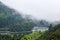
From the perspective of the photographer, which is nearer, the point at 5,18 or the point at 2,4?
the point at 5,18

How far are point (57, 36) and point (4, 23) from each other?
66.1 meters

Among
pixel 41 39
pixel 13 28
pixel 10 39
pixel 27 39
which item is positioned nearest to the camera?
pixel 41 39

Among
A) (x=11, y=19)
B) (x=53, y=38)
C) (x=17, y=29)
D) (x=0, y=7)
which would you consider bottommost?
(x=53, y=38)

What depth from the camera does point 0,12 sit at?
11544 centimetres

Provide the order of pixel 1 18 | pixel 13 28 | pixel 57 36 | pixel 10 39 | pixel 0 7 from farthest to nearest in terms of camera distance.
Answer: pixel 0 7
pixel 1 18
pixel 13 28
pixel 10 39
pixel 57 36

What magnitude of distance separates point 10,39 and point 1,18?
186 ft

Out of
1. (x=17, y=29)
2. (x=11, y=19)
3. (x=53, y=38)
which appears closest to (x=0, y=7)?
(x=11, y=19)

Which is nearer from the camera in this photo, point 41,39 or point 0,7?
point 41,39

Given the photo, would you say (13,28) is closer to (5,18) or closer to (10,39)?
(5,18)

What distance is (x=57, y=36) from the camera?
29.0m

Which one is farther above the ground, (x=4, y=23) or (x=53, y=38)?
(x=4, y=23)

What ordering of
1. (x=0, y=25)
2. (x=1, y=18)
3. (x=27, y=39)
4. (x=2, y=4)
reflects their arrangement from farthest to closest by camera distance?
(x=2, y=4) → (x=1, y=18) → (x=0, y=25) → (x=27, y=39)

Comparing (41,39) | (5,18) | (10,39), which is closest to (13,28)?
(5,18)

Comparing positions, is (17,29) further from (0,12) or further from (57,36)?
(57,36)
